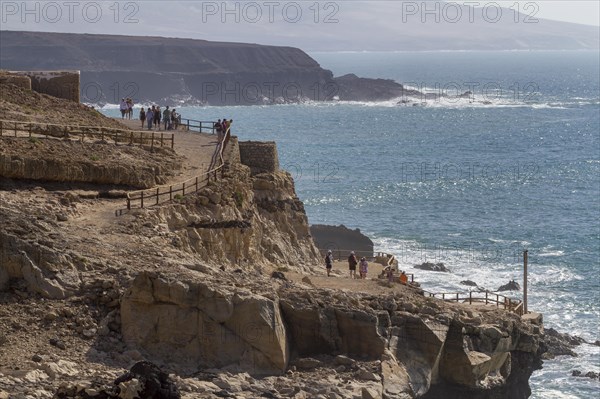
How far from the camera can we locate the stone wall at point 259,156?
43.8 metres

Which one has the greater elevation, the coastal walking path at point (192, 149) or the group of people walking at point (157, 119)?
the group of people walking at point (157, 119)

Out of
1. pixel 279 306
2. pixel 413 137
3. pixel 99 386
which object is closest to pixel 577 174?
pixel 413 137

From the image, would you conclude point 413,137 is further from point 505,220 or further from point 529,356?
point 529,356

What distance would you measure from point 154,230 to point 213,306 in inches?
214

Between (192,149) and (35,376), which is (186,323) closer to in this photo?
(35,376)

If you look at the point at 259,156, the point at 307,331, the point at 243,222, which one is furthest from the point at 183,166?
the point at 307,331

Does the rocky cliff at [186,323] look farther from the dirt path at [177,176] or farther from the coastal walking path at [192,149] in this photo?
the coastal walking path at [192,149]

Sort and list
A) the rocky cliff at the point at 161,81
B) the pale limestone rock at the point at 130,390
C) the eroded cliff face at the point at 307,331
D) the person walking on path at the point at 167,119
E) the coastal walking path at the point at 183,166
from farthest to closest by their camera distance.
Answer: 1. the rocky cliff at the point at 161,81
2. the person walking on path at the point at 167,119
3. the coastal walking path at the point at 183,166
4. the eroded cliff face at the point at 307,331
5. the pale limestone rock at the point at 130,390

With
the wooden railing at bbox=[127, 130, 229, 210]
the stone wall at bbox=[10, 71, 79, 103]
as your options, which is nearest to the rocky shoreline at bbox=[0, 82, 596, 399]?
the wooden railing at bbox=[127, 130, 229, 210]

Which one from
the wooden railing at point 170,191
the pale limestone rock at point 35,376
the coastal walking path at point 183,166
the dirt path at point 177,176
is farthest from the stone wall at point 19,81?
the pale limestone rock at point 35,376

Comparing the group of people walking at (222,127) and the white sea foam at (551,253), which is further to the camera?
the white sea foam at (551,253)

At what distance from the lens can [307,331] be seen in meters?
30.3

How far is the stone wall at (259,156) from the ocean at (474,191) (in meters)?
10.4

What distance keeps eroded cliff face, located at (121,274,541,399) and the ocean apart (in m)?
11.9
